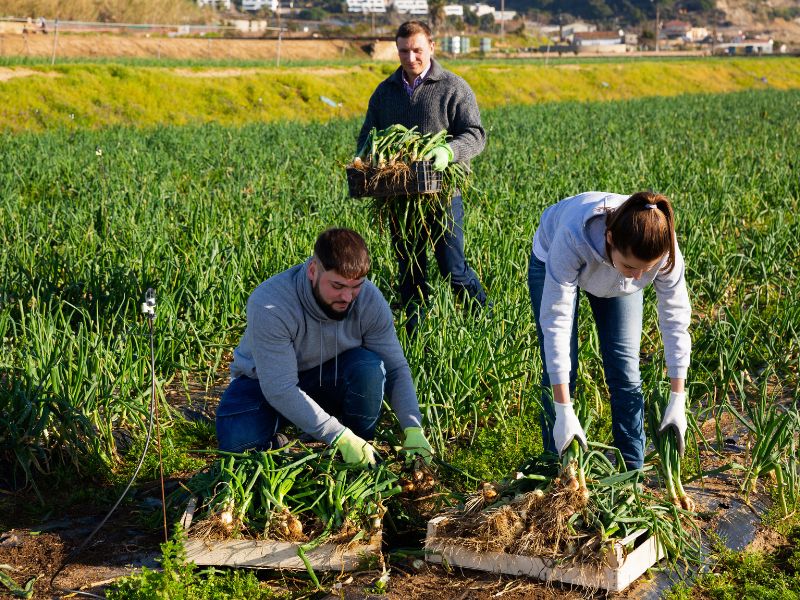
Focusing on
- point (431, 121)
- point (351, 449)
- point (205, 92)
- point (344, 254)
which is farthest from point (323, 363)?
point (205, 92)

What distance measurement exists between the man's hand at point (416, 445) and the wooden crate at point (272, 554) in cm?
40

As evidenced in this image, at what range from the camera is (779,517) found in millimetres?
2998

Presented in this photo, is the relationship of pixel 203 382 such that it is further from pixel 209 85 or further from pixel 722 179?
pixel 209 85

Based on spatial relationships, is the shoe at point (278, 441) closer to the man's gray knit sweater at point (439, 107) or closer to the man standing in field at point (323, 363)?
the man standing in field at point (323, 363)

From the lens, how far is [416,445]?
3004mm

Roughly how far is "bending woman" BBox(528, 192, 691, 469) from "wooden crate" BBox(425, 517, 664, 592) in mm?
323

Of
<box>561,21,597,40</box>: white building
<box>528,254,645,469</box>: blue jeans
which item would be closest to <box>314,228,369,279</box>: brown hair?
<box>528,254,645,469</box>: blue jeans

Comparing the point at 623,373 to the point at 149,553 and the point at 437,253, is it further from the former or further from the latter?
the point at 437,253

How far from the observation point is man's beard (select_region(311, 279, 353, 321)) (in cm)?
300

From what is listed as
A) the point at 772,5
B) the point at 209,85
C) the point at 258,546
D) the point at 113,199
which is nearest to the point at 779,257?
the point at 258,546

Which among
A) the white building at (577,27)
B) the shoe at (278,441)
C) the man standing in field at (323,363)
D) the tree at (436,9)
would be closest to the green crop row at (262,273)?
the man standing in field at (323,363)

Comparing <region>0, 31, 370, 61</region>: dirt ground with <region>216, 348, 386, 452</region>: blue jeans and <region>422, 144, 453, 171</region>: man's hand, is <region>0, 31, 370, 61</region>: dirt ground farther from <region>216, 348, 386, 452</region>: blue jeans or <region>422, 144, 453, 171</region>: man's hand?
<region>216, 348, 386, 452</region>: blue jeans

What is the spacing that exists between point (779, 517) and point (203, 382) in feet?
8.06

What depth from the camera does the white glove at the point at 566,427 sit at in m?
2.61
